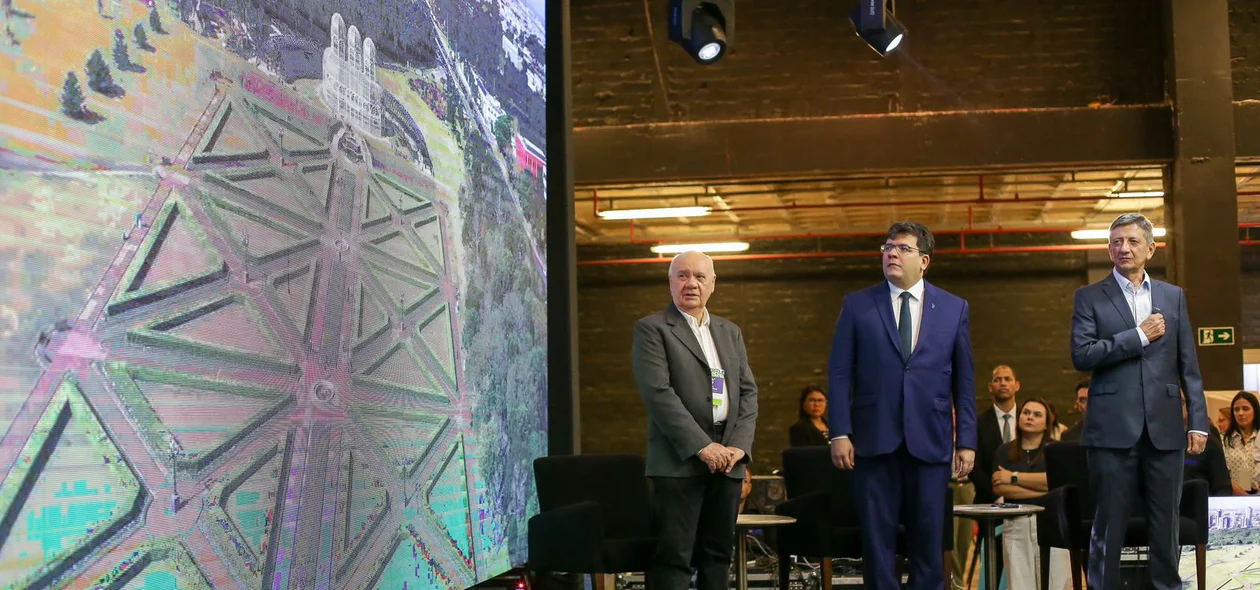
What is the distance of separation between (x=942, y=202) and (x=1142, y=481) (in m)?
8.58

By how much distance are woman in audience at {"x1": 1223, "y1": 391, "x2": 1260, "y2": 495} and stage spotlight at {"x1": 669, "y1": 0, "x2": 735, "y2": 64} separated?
4.40m

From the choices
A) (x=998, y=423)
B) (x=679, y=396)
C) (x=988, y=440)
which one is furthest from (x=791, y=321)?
(x=679, y=396)

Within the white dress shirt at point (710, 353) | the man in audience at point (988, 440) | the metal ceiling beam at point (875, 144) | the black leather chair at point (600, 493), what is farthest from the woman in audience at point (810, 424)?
the white dress shirt at point (710, 353)

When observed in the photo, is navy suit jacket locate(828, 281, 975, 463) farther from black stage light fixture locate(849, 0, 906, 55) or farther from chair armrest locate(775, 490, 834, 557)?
black stage light fixture locate(849, 0, 906, 55)

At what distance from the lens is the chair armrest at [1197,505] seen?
560 cm

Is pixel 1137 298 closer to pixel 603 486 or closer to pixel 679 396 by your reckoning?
pixel 679 396

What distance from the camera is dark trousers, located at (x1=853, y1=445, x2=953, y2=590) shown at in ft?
13.7

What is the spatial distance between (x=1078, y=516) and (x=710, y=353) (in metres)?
2.09

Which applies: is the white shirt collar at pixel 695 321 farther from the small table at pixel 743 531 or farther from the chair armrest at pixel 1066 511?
the chair armrest at pixel 1066 511

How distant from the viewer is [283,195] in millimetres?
3297

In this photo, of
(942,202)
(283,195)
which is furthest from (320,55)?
(942,202)

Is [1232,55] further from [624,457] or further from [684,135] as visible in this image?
[624,457]

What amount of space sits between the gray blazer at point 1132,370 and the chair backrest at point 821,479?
4.84 ft

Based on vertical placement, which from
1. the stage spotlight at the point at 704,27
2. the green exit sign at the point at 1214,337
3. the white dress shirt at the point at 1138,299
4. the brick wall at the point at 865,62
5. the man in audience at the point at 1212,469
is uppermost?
the brick wall at the point at 865,62
